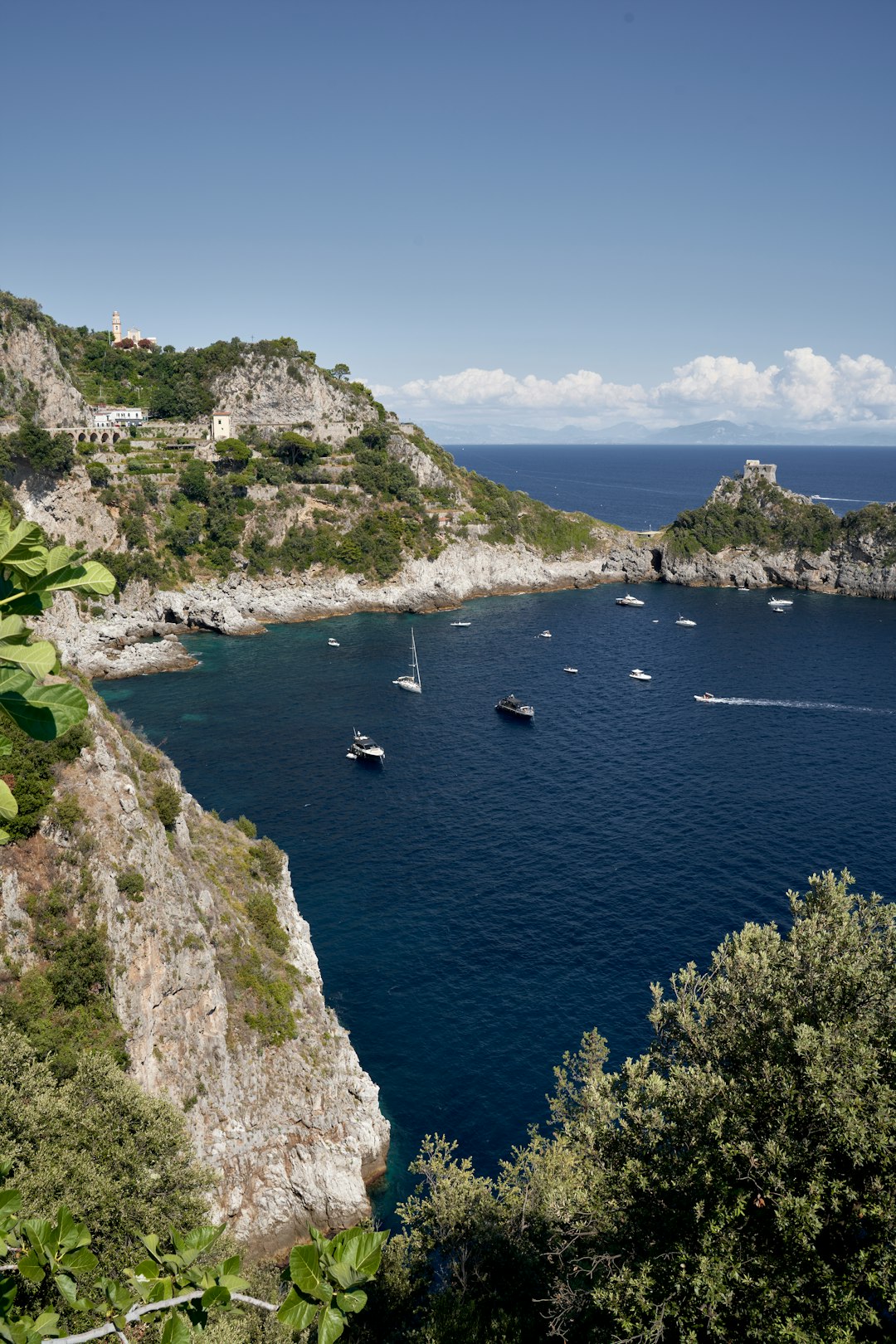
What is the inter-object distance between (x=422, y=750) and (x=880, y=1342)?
67.1 metres

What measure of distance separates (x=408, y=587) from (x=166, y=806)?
100566mm

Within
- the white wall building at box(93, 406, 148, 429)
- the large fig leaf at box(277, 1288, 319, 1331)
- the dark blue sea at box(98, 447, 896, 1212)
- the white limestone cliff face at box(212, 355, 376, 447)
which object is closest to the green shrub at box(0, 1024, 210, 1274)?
the dark blue sea at box(98, 447, 896, 1212)

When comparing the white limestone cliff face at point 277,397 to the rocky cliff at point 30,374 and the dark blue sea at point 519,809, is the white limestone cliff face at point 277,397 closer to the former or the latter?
the rocky cliff at point 30,374

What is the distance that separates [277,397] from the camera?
159000 millimetres

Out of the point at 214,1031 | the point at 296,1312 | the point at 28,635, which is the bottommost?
the point at 214,1031

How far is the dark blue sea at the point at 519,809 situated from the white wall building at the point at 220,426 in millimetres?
48314

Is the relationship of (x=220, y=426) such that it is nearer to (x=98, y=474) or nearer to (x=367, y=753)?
(x=98, y=474)

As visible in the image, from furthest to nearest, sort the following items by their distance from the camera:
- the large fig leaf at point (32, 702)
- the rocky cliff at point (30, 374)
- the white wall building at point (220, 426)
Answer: the white wall building at point (220, 426)
the rocky cliff at point (30, 374)
the large fig leaf at point (32, 702)

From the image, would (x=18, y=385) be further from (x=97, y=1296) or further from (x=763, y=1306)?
(x=763, y=1306)

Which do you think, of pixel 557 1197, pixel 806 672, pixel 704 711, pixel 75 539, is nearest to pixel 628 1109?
pixel 557 1197

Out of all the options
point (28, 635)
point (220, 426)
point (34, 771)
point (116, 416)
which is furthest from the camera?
point (116, 416)

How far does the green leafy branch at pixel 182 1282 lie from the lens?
17.2ft

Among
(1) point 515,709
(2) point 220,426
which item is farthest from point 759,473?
(2) point 220,426

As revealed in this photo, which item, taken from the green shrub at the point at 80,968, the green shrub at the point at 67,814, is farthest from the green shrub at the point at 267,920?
the green shrub at the point at 67,814
